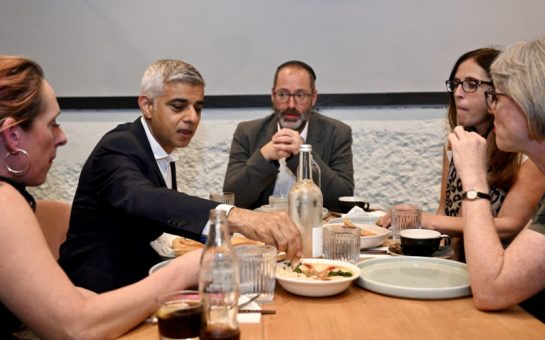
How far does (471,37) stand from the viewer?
3381mm

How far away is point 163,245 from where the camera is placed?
1680 mm

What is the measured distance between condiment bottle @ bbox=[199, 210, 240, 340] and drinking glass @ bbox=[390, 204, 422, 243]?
3.21 ft

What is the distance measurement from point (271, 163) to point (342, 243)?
134cm

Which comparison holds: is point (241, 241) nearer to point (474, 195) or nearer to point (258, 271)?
point (258, 271)

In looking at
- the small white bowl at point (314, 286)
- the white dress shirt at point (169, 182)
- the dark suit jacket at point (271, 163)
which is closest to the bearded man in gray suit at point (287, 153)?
the dark suit jacket at point (271, 163)

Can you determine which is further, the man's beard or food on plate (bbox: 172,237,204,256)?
the man's beard

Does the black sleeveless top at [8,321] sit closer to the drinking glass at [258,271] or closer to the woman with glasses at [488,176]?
the drinking glass at [258,271]

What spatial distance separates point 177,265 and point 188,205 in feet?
0.96

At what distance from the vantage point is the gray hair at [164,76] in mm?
2148

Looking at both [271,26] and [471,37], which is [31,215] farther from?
[471,37]

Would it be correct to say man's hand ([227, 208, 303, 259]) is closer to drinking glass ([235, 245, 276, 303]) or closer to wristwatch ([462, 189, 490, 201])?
drinking glass ([235, 245, 276, 303])

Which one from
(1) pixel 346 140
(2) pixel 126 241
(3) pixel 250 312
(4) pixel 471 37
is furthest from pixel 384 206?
(3) pixel 250 312

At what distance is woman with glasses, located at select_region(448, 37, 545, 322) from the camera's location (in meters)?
1.24

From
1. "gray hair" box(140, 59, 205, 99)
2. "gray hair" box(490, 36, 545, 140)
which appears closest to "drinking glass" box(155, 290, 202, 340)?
"gray hair" box(490, 36, 545, 140)
